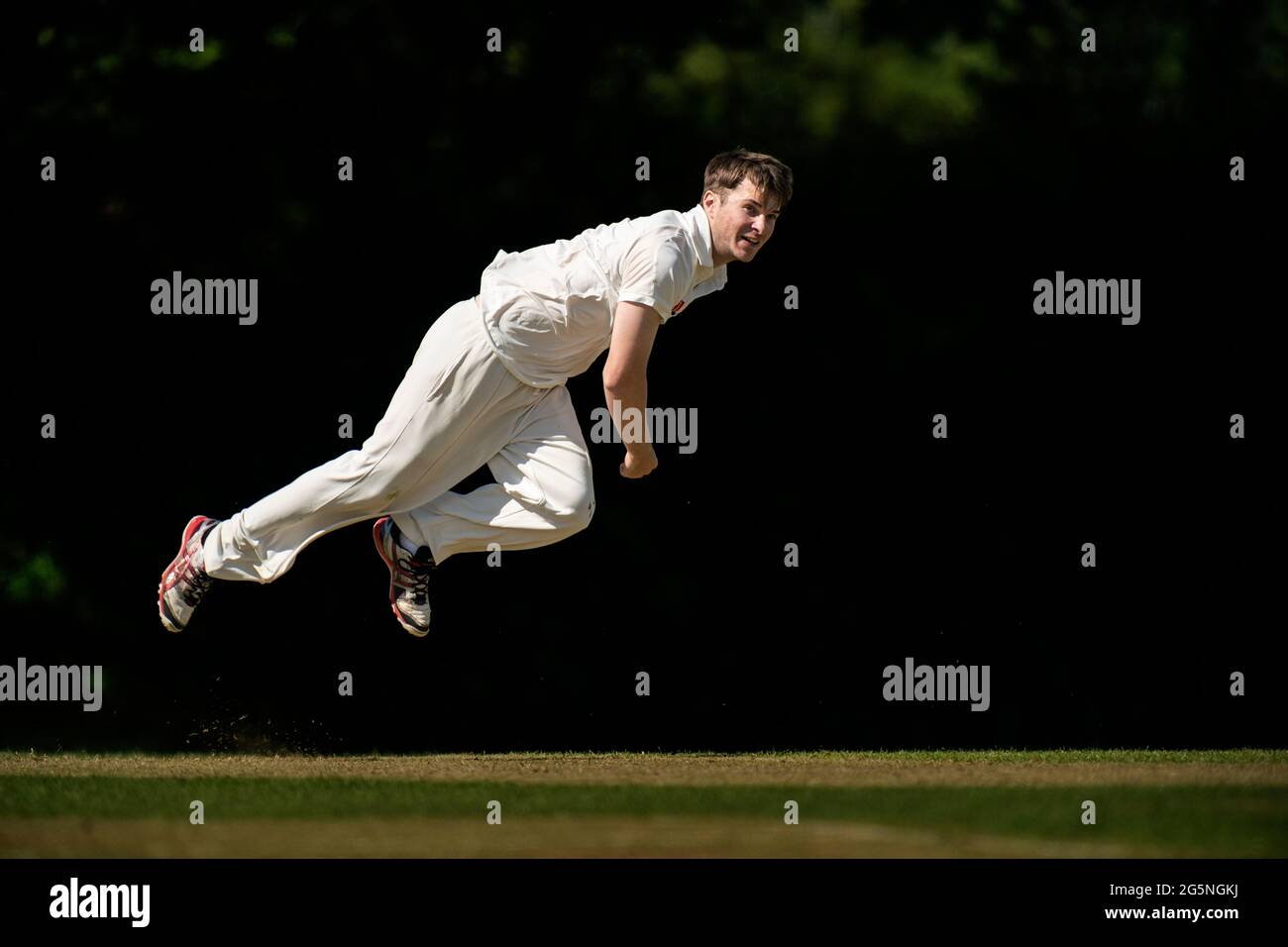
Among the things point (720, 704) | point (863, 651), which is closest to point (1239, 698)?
point (863, 651)

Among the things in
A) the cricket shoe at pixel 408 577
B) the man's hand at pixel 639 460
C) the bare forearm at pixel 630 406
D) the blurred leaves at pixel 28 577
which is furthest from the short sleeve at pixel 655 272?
the blurred leaves at pixel 28 577

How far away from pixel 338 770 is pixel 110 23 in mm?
4773

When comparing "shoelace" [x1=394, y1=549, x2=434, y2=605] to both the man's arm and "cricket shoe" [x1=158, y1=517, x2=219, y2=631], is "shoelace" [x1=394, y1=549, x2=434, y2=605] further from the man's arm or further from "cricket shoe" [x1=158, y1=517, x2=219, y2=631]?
the man's arm

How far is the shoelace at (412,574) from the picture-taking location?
696 centimetres

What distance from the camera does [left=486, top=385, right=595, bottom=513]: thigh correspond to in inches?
263

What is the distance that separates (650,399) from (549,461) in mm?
2584

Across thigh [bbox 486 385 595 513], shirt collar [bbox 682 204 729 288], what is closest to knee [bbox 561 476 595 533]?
thigh [bbox 486 385 595 513]

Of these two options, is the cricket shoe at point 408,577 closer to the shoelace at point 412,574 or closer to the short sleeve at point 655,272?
the shoelace at point 412,574

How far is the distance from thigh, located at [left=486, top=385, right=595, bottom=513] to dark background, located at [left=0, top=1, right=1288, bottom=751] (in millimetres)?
2403

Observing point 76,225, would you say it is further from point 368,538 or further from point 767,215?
point 767,215

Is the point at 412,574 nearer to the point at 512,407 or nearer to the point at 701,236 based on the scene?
the point at 512,407

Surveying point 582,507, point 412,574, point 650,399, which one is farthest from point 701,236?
point 650,399

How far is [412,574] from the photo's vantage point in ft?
22.9

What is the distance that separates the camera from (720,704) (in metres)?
9.36
